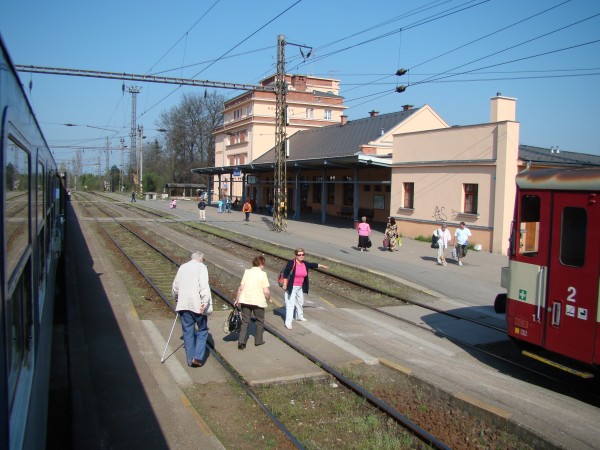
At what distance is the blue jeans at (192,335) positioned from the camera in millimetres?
7402

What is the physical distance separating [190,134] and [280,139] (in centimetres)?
6114

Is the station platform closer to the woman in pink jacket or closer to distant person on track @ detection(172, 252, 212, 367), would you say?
distant person on track @ detection(172, 252, 212, 367)

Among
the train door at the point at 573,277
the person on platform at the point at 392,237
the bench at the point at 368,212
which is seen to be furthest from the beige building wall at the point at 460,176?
the train door at the point at 573,277

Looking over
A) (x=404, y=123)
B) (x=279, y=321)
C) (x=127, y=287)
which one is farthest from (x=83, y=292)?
(x=404, y=123)

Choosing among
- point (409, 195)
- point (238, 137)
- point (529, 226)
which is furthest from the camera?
point (238, 137)

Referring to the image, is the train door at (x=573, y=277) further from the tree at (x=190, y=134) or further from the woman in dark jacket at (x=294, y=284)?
the tree at (x=190, y=134)

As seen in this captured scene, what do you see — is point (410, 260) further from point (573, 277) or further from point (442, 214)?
point (573, 277)

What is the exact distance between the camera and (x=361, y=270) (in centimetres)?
1722

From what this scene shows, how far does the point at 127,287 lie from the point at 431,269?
395 inches

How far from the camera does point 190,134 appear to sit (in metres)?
87.2

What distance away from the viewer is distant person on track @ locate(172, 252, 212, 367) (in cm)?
730

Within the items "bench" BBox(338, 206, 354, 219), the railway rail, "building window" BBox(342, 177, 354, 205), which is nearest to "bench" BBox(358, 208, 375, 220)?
"bench" BBox(338, 206, 354, 219)

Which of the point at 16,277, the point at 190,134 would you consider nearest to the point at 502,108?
the point at 16,277

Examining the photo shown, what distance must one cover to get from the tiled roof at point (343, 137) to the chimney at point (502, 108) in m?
12.0
